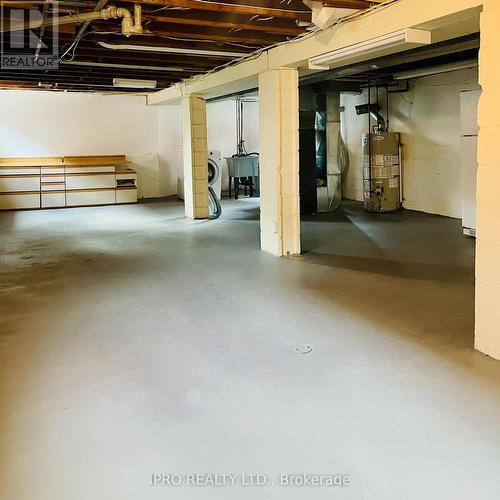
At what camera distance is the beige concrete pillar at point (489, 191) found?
281 cm

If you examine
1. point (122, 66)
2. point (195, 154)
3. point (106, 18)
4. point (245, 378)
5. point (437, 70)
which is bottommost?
point (245, 378)

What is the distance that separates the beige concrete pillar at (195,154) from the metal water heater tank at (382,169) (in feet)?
8.79

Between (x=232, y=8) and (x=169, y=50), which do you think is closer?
(x=232, y=8)

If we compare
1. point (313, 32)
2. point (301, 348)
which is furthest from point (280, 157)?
point (301, 348)

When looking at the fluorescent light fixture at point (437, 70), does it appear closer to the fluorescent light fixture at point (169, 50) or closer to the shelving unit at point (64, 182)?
the fluorescent light fixture at point (169, 50)

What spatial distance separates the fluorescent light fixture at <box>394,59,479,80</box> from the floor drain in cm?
508

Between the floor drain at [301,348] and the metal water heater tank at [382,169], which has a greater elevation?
the metal water heater tank at [382,169]

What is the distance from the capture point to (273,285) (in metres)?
4.58

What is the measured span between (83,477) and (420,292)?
3.07 meters

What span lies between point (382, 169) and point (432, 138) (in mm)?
897

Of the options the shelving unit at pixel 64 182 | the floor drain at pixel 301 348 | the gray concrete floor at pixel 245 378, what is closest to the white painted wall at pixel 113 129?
the shelving unit at pixel 64 182

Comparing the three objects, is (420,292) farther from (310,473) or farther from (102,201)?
(102,201)

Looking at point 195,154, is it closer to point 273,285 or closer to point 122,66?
point 122,66

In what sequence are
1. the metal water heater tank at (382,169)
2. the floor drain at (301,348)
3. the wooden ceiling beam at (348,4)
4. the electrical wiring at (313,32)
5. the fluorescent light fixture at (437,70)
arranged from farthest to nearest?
the metal water heater tank at (382,169), the fluorescent light fixture at (437,70), the electrical wiring at (313,32), the wooden ceiling beam at (348,4), the floor drain at (301,348)
